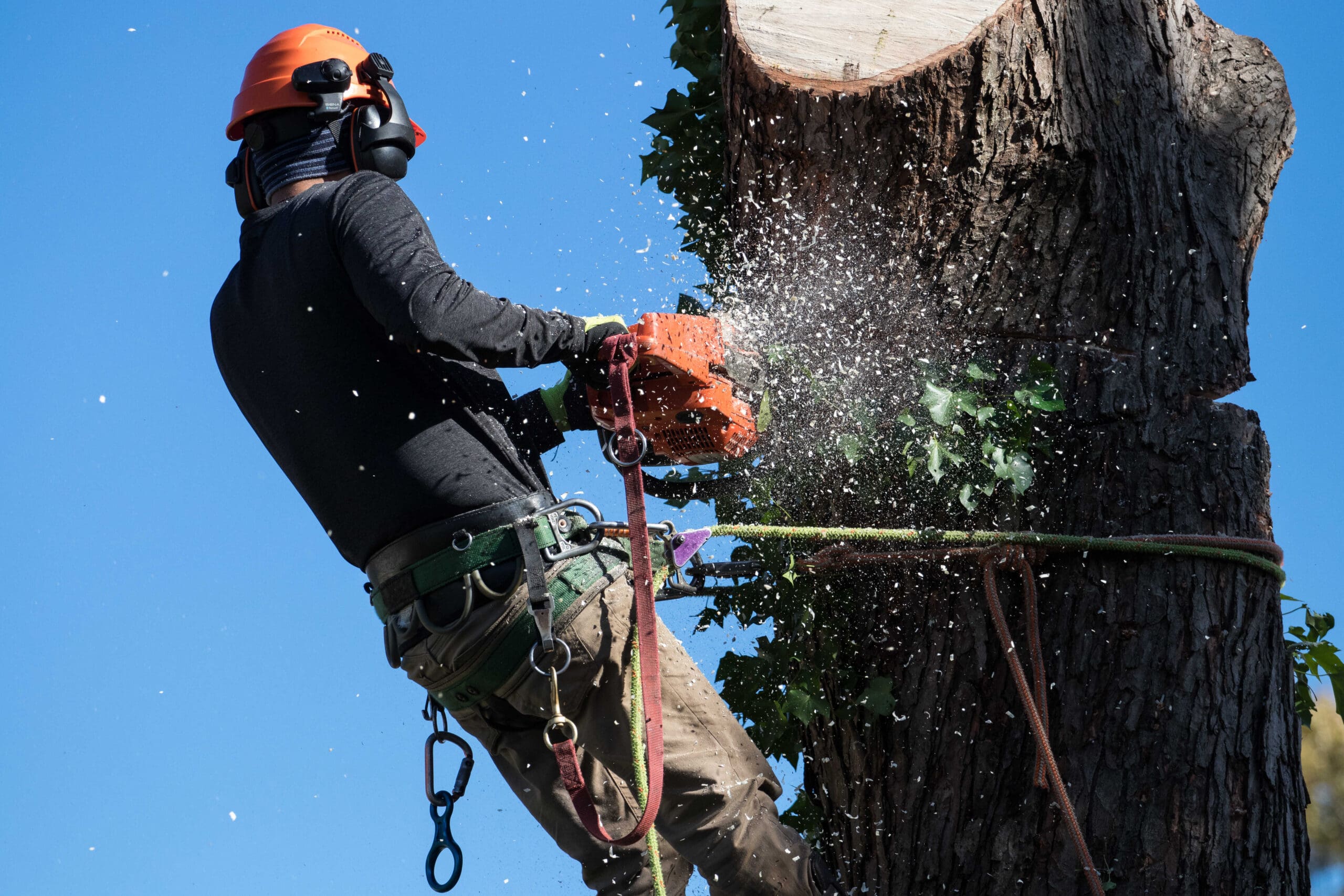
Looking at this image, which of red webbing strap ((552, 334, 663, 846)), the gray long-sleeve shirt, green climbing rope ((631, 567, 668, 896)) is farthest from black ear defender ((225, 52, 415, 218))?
green climbing rope ((631, 567, 668, 896))

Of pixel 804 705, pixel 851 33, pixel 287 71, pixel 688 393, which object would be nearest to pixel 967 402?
pixel 688 393

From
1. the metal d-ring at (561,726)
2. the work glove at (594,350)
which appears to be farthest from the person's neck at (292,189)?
the metal d-ring at (561,726)

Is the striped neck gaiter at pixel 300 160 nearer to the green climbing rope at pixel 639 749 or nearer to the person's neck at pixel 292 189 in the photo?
the person's neck at pixel 292 189

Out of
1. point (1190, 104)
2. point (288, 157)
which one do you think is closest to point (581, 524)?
point (288, 157)

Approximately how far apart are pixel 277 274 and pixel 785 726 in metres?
1.62

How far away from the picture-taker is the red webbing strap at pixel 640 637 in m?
2.35

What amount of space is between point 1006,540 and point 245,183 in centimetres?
190

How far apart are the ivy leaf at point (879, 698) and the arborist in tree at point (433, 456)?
0.30 m

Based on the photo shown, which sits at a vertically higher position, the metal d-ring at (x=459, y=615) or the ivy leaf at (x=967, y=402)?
the ivy leaf at (x=967, y=402)

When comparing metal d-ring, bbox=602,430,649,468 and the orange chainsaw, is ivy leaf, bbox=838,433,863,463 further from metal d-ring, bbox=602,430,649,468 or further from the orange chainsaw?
metal d-ring, bbox=602,430,649,468

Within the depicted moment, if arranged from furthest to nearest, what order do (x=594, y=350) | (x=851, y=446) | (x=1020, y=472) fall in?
(x=851, y=446) → (x=1020, y=472) → (x=594, y=350)

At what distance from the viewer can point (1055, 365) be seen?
2.79 meters

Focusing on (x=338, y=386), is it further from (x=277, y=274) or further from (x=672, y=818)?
(x=672, y=818)

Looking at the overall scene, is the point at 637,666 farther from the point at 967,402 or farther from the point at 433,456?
the point at 967,402
